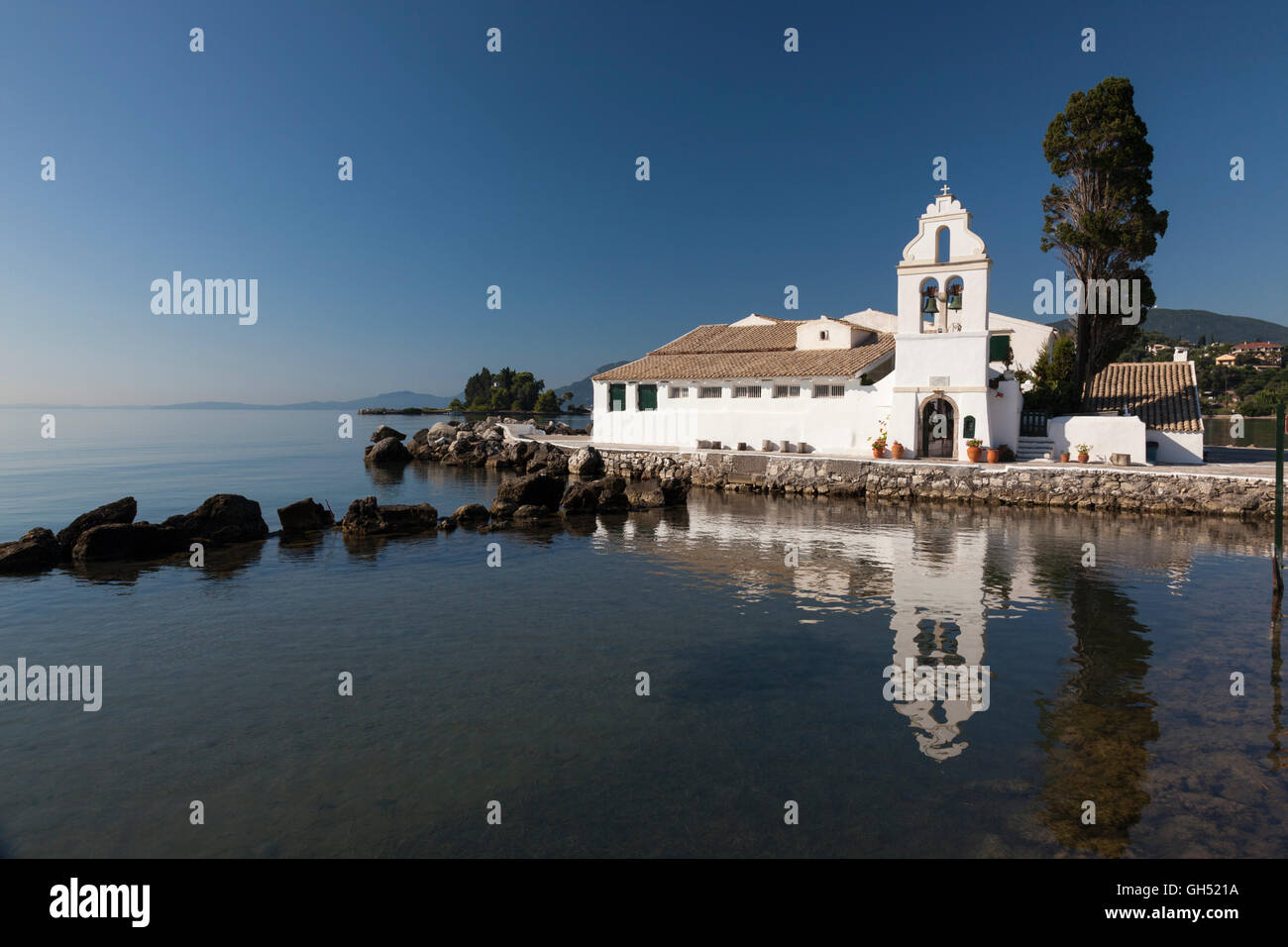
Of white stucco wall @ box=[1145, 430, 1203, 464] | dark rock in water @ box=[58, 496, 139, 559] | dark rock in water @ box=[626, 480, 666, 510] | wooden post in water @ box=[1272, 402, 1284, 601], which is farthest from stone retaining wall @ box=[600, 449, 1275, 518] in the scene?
dark rock in water @ box=[58, 496, 139, 559]

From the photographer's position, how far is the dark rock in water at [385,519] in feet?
77.8

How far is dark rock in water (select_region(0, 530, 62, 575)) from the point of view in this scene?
61.7 ft

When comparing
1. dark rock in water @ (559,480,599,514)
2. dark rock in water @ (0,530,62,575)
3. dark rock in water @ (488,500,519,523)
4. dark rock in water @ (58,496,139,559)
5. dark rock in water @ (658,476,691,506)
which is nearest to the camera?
dark rock in water @ (0,530,62,575)

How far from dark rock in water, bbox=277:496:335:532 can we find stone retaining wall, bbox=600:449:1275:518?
18278 mm

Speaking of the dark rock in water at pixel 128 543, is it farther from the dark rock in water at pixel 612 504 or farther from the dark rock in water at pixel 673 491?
the dark rock in water at pixel 673 491

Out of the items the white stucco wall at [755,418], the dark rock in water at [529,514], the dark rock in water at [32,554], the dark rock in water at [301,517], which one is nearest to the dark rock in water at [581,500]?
the dark rock in water at [529,514]

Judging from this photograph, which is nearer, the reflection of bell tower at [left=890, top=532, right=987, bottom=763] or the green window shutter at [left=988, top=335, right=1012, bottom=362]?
the reflection of bell tower at [left=890, top=532, right=987, bottom=763]

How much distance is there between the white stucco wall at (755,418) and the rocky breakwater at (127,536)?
24.9m

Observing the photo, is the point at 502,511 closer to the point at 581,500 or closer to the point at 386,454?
the point at 581,500

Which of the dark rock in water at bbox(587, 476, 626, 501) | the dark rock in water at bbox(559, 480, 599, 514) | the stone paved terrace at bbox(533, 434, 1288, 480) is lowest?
the dark rock in water at bbox(559, 480, 599, 514)

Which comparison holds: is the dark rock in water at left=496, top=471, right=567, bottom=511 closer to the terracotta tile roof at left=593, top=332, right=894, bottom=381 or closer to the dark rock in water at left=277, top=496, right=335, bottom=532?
the dark rock in water at left=277, top=496, right=335, bottom=532

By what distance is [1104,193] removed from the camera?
34.1m

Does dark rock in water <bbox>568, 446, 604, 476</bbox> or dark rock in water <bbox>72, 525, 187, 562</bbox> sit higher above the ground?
dark rock in water <bbox>568, 446, 604, 476</bbox>
